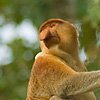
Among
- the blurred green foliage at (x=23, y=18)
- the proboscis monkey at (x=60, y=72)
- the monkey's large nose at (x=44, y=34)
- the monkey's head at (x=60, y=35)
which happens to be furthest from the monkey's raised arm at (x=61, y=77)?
the blurred green foliage at (x=23, y=18)

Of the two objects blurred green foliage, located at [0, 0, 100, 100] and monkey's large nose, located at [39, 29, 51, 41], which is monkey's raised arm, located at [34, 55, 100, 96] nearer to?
monkey's large nose, located at [39, 29, 51, 41]

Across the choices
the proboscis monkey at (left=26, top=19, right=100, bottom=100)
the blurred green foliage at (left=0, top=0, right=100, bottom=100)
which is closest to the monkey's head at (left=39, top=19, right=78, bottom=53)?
the proboscis monkey at (left=26, top=19, right=100, bottom=100)

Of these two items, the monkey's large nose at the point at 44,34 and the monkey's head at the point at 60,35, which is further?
the monkey's head at the point at 60,35

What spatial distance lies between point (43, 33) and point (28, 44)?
6.82 meters

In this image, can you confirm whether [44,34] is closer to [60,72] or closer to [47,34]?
[47,34]

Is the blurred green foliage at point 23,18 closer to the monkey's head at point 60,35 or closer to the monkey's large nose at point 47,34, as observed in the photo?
the monkey's head at point 60,35

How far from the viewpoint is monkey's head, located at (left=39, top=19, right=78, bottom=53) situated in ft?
12.8

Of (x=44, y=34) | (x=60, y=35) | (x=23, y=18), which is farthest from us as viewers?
(x=23, y=18)

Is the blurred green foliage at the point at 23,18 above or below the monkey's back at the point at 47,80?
above

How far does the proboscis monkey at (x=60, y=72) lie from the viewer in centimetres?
381

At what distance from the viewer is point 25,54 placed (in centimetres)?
1000

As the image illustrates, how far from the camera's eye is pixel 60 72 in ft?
12.9

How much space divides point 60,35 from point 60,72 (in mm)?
408

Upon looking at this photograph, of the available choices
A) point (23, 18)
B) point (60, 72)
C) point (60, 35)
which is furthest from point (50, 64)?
point (23, 18)
